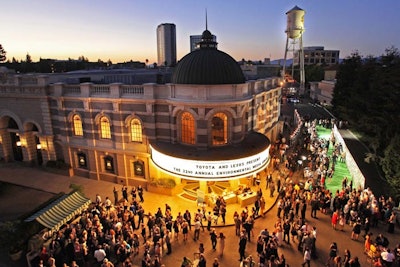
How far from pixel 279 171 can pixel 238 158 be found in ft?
29.2

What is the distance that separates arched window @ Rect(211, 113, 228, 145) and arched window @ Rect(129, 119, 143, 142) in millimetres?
6501

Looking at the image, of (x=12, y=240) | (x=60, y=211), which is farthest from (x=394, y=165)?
(x=12, y=240)

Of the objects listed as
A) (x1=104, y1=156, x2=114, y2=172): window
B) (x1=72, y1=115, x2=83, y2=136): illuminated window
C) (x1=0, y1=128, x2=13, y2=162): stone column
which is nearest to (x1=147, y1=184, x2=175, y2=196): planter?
(x1=104, y1=156, x2=114, y2=172): window

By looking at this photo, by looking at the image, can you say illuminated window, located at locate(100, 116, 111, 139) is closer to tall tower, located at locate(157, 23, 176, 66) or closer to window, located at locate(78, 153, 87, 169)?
window, located at locate(78, 153, 87, 169)

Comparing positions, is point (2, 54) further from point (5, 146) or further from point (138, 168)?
point (138, 168)

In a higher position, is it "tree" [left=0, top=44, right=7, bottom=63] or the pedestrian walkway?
"tree" [left=0, top=44, right=7, bottom=63]

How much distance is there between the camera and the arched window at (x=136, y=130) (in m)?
25.3

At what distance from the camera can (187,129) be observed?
936 inches

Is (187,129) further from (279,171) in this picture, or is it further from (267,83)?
(267,83)

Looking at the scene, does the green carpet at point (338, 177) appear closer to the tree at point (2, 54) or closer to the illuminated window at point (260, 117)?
the illuminated window at point (260, 117)

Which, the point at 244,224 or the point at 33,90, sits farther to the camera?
the point at 33,90

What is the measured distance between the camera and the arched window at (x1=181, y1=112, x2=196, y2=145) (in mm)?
23375

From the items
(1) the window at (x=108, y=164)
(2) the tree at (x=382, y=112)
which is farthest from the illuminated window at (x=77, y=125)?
(2) the tree at (x=382, y=112)

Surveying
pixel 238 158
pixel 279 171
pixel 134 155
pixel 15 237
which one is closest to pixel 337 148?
pixel 279 171
